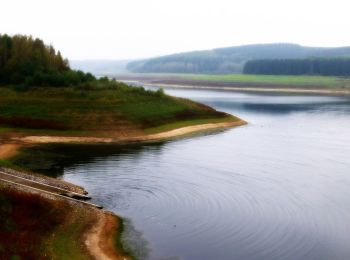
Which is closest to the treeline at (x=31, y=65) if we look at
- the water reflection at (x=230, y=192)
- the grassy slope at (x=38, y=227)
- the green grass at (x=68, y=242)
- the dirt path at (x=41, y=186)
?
the water reflection at (x=230, y=192)

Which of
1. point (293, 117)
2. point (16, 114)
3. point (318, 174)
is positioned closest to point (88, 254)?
point (318, 174)

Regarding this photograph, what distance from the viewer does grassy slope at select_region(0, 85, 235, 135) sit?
83688mm

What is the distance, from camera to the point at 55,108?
88.8m

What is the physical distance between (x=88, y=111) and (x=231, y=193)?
Result: 45.1 m

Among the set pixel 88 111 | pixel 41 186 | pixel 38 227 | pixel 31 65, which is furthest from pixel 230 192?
pixel 31 65

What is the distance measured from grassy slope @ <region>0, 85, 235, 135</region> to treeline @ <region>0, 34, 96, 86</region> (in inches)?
179

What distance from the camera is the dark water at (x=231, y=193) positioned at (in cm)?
3628

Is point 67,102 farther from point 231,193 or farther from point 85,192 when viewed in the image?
point 231,193

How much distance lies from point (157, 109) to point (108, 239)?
2419 inches

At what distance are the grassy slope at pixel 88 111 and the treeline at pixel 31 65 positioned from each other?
179 inches

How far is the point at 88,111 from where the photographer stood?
88.0 metres

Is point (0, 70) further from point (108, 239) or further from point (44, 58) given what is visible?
point (108, 239)

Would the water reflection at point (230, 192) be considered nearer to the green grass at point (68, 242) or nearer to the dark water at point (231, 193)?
the dark water at point (231, 193)

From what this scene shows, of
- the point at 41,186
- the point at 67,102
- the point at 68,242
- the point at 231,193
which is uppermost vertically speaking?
the point at 67,102
